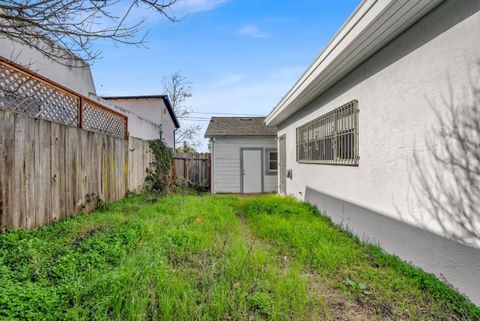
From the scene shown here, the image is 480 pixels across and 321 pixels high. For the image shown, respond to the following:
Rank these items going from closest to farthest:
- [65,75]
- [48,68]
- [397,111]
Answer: [397,111] < [48,68] < [65,75]

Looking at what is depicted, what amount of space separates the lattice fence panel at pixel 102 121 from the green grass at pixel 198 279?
7.87 feet

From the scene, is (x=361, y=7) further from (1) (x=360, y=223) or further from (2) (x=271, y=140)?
(2) (x=271, y=140)

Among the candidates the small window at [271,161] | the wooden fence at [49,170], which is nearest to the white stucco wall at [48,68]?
the wooden fence at [49,170]

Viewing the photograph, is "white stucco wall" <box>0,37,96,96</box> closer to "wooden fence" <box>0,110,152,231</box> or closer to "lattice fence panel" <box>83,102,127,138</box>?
"lattice fence panel" <box>83,102,127,138</box>

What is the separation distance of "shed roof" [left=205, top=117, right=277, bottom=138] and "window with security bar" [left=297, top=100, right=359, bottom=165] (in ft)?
15.7

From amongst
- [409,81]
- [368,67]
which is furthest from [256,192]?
[409,81]

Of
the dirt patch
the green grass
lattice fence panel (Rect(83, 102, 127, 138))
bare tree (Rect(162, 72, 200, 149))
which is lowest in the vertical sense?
the green grass

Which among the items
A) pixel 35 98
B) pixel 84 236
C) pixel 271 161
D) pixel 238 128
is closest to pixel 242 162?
pixel 271 161

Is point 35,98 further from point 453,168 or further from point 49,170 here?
point 453,168

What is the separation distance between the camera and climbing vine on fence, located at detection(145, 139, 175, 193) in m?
9.54

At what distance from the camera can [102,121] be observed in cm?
642

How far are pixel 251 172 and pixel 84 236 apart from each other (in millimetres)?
9260

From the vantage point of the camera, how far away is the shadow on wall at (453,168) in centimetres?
240

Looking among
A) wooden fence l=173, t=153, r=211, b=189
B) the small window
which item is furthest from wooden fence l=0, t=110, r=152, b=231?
the small window
